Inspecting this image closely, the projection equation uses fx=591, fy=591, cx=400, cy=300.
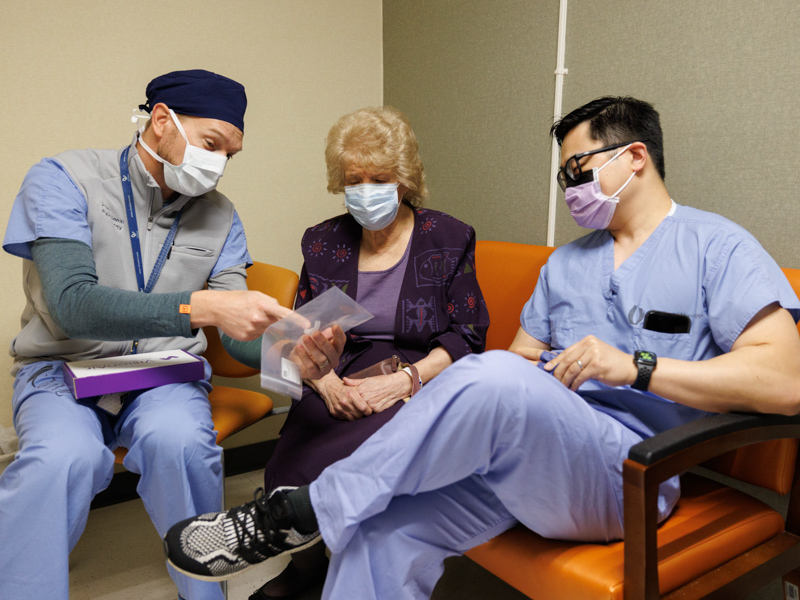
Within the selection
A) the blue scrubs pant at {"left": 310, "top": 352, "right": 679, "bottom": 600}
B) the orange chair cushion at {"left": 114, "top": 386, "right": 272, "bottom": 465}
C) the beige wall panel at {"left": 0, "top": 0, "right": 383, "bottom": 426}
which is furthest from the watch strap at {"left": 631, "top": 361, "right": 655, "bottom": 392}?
the beige wall panel at {"left": 0, "top": 0, "right": 383, "bottom": 426}

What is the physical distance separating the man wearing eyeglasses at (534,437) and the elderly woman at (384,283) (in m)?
0.45

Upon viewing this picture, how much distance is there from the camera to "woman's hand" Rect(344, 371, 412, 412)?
1653 mm

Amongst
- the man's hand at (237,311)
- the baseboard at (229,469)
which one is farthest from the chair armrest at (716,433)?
the baseboard at (229,469)

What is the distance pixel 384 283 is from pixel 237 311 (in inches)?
21.1

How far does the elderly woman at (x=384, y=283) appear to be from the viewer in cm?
174

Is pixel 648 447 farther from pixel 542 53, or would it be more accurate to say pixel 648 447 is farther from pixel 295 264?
pixel 295 264

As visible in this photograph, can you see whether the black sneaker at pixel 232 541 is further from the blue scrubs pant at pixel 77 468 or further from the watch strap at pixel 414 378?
the watch strap at pixel 414 378

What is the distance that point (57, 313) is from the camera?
4.86 feet

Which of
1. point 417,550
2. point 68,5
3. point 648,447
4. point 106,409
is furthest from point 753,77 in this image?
point 68,5

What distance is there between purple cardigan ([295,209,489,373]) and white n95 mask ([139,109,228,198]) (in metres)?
0.41

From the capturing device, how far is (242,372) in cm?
→ 219

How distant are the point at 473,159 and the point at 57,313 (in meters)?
1.72

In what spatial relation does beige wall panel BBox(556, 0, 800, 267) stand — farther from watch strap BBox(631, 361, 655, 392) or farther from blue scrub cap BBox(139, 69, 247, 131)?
blue scrub cap BBox(139, 69, 247, 131)

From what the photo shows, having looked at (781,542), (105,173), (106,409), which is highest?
(105,173)
